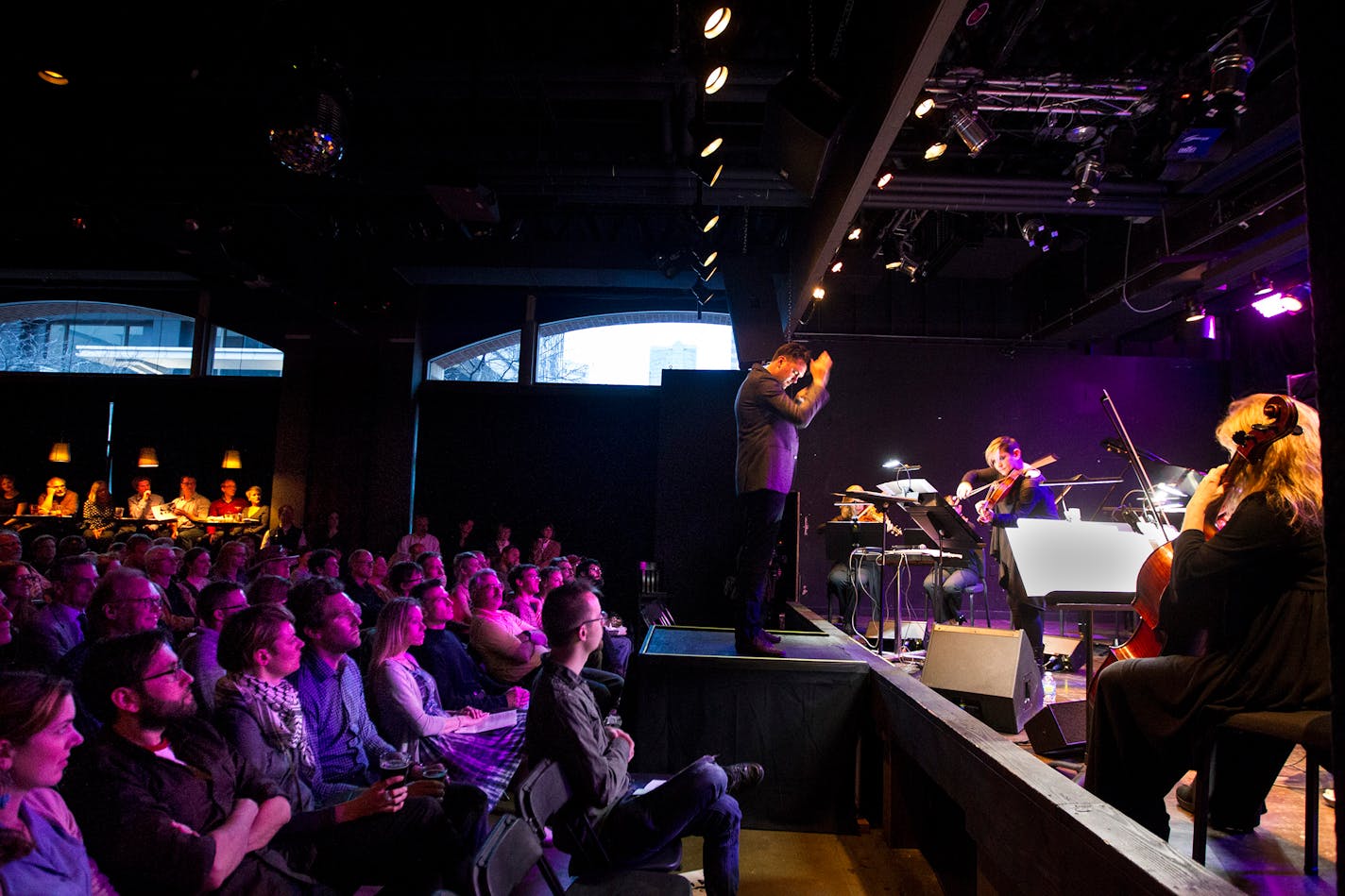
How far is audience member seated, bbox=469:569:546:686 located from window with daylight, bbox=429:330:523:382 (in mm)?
6625

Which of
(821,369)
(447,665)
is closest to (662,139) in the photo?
(821,369)

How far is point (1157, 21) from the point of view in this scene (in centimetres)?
448

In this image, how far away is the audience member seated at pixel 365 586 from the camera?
214 inches

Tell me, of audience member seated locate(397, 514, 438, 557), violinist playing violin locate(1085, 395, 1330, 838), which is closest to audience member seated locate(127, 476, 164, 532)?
audience member seated locate(397, 514, 438, 557)

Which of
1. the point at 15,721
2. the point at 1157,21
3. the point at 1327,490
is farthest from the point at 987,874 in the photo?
the point at 1157,21

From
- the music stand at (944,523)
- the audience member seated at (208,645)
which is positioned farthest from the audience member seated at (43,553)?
the music stand at (944,523)

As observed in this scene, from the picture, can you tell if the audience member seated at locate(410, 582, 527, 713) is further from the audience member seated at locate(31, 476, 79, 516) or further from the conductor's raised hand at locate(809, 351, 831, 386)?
the audience member seated at locate(31, 476, 79, 516)

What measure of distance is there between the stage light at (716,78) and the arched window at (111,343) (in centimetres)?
921

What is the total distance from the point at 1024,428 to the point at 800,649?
6.57 meters

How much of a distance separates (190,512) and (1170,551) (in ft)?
37.7

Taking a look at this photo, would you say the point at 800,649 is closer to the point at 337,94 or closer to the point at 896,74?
the point at 896,74

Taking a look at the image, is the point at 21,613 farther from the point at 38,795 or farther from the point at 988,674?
the point at 988,674

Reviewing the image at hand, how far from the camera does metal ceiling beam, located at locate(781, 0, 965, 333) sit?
2914mm

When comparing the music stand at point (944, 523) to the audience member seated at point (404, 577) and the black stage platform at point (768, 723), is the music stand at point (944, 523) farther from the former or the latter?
the audience member seated at point (404, 577)
